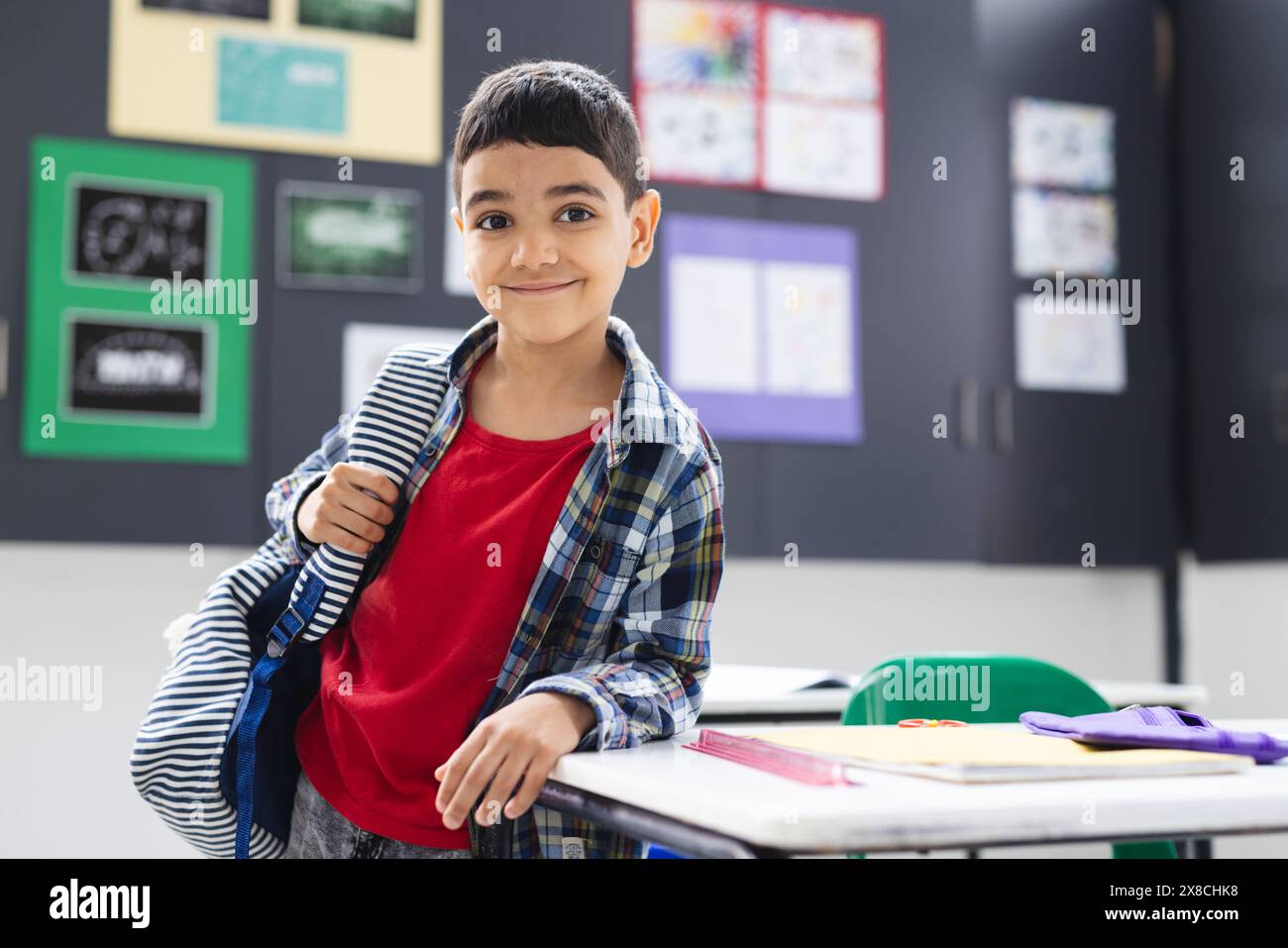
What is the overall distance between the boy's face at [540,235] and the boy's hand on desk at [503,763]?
361 mm

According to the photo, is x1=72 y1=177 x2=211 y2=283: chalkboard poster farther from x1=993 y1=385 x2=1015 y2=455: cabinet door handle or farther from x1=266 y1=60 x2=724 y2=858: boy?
x1=993 y1=385 x2=1015 y2=455: cabinet door handle

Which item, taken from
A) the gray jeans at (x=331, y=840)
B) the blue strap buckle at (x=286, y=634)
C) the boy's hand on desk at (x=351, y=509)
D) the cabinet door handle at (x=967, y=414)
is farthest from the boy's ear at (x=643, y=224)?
the cabinet door handle at (x=967, y=414)

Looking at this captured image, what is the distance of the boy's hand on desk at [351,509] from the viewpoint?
99cm

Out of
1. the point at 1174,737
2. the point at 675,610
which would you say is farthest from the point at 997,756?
the point at 675,610

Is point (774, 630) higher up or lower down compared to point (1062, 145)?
lower down

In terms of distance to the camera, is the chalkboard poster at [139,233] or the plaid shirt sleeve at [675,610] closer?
the plaid shirt sleeve at [675,610]

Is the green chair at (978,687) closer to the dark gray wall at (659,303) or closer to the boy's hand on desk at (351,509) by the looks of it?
the boy's hand on desk at (351,509)

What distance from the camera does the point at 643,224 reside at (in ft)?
3.83

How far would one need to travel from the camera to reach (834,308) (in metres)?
3.01

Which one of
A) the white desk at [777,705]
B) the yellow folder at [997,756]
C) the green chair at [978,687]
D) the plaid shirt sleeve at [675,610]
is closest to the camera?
the yellow folder at [997,756]

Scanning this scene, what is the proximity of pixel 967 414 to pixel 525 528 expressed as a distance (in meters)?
2.30

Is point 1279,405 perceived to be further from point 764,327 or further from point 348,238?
point 348,238

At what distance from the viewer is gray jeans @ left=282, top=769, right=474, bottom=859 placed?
0.98 metres
